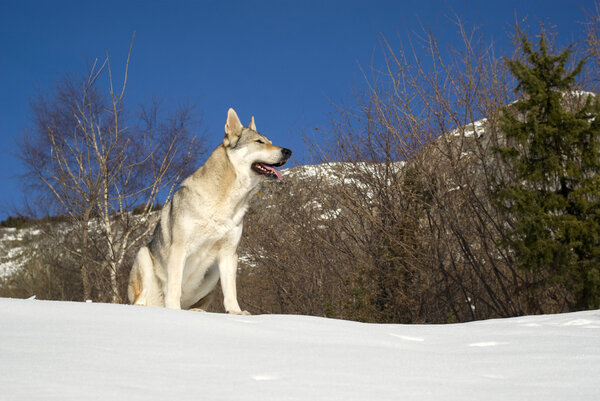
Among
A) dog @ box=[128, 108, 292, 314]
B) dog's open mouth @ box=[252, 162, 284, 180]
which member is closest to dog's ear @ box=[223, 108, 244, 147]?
dog @ box=[128, 108, 292, 314]

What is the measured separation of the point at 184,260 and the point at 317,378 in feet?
10.8

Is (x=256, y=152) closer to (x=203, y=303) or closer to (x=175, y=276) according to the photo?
(x=175, y=276)

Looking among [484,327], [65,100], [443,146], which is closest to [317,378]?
[484,327]

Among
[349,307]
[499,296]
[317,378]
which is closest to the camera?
[317,378]

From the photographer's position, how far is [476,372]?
9.09ft

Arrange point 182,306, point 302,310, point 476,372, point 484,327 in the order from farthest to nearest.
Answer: point 302,310
point 182,306
point 484,327
point 476,372

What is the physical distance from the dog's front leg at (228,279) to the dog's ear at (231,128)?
48.1 inches

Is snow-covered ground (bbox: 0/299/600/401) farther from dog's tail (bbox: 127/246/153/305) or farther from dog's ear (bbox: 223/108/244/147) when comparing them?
dog's ear (bbox: 223/108/244/147)

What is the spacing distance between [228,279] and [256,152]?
53.6 inches

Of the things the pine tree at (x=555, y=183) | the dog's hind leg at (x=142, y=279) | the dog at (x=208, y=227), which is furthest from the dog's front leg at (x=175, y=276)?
the pine tree at (x=555, y=183)

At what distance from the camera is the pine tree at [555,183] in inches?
267

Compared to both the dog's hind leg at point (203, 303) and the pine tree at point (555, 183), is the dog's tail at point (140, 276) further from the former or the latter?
the pine tree at point (555, 183)

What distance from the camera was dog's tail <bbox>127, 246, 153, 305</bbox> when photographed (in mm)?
6023

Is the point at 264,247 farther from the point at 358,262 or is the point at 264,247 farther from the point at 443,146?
the point at 443,146
